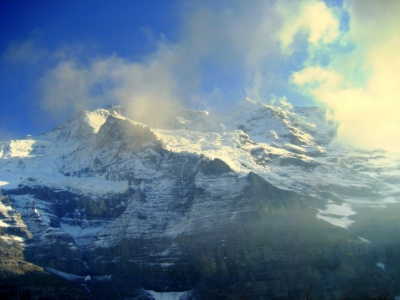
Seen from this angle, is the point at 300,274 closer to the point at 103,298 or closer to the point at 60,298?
the point at 103,298

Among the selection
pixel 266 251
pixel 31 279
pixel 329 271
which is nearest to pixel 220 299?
pixel 266 251

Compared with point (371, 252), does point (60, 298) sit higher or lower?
lower

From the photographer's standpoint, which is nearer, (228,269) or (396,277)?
(396,277)

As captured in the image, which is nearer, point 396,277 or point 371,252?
point 396,277

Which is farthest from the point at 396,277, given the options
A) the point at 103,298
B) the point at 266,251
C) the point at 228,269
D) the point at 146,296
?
the point at 103,298

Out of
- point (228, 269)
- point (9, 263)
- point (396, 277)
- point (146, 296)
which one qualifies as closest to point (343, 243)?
point (396, 277)

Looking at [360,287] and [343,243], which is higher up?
[343,243]

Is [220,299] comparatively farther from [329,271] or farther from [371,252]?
[371,252]

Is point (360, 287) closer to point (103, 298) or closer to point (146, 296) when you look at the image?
point (146, 296)
